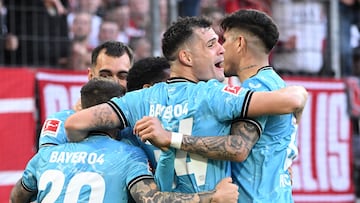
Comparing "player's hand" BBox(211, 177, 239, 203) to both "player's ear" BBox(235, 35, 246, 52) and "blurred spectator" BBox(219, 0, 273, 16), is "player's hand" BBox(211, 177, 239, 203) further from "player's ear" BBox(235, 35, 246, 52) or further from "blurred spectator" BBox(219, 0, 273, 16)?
"blurred spectator" BBox(219, 0, 273, 16)

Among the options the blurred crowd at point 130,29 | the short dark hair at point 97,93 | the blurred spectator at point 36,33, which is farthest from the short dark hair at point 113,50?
the blurred spectator at point 36,33

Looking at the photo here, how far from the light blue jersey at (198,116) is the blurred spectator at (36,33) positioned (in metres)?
5.39

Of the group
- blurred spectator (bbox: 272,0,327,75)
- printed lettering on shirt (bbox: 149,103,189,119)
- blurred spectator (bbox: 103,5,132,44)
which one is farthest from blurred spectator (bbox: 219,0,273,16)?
A: printed lettering on shirt (bbox: 149,103,189,119)

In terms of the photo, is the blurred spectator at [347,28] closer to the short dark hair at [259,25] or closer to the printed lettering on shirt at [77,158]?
the short dark hair at [259,25]

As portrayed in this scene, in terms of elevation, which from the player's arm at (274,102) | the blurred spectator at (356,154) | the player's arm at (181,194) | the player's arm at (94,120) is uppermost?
the player's arm at (274,102)

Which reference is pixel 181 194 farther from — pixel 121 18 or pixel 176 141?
pixel 121 18

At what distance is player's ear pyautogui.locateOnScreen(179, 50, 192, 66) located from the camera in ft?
18.8

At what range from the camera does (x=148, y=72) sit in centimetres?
648

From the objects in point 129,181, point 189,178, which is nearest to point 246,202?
point 189,178

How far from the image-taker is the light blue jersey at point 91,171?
18.8 feet

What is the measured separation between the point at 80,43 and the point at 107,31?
42 cm

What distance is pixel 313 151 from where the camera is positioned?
12.3 m

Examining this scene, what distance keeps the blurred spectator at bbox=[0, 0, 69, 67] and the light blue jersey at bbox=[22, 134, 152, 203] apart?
5.03 metres

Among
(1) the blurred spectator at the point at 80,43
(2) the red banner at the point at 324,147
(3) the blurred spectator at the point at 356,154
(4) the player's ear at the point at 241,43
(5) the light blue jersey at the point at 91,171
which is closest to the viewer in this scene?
(5) the light blue jersey at the point at 91,171
